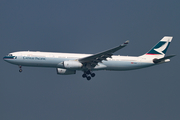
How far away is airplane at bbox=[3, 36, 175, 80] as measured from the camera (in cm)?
4688

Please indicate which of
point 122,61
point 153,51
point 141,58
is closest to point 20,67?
point 122,61

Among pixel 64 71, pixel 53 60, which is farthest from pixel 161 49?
pixel 53 60

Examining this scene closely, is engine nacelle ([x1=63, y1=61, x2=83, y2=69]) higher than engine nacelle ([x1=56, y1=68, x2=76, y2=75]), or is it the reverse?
engine nacelle ([x1=63, y1=61, x2=83, y2=69])

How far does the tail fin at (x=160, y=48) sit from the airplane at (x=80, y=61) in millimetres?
2477

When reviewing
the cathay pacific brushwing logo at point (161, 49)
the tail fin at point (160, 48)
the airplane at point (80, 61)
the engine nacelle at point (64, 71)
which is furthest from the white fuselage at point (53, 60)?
the cathay pacific brushwing logo at point (161, 49)

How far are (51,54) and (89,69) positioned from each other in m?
7.13

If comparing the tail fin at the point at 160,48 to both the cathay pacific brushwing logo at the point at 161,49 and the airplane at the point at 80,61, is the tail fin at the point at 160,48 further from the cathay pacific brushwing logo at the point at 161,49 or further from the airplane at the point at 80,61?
the airplane at the point at 80,61

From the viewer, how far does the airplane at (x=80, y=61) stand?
1845 inches

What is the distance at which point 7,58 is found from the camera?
4834 centimetres

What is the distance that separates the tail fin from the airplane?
2477 mm

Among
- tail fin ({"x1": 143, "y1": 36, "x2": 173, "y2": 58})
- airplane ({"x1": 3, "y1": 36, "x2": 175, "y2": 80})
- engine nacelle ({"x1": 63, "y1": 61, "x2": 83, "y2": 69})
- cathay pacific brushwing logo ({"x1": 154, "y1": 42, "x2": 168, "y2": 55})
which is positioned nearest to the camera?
engine nacelle ({"x1": 63, "y1": 61, "x2": 83, "y2": 69})

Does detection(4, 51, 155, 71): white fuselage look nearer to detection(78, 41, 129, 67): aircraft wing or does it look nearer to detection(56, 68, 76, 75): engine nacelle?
detection(78, 41, 129, 67): aircraft wing

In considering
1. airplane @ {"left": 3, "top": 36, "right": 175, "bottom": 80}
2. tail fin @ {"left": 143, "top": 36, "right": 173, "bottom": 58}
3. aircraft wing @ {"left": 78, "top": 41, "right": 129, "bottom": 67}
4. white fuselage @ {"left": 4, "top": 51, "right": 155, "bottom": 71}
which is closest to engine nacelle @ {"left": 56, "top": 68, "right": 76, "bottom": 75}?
airplane @ {"left": 3, "top": 36, "right": 175, "bottom": 80}

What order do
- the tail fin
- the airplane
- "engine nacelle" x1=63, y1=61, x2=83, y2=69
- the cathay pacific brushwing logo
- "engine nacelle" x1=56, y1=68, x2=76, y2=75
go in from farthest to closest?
the cathay pacific brushwing logo, the tail fin, "engine nacelle" x1=56, y1=68, x2=76, y2=75, the airplane, "engine nacelle" x1=63, y1=61, x2=83, y2=69
